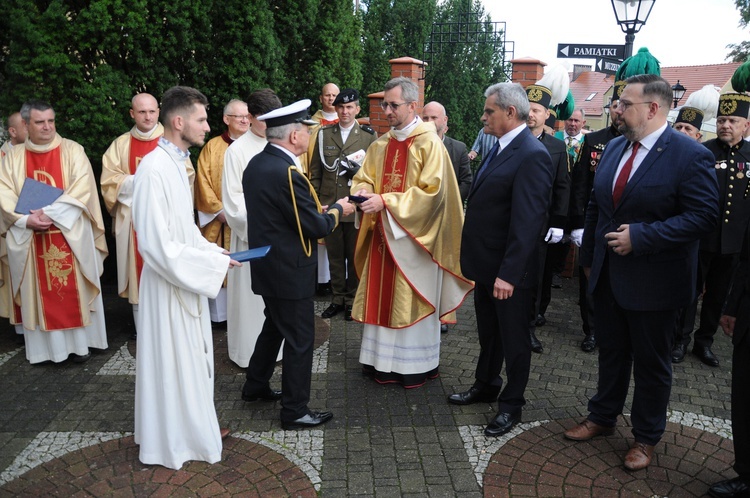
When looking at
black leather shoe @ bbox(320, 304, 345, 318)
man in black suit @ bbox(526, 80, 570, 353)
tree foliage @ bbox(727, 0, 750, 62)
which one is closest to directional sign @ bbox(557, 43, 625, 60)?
man in black suit @ bbox(526, 80, 570, 353)

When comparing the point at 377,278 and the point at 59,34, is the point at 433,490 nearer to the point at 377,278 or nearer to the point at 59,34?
the point at 377,278

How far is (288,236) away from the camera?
157 inches

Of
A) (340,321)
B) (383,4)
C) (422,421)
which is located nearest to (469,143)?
(383,4)

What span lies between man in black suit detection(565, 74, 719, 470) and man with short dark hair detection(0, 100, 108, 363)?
413 centimetres

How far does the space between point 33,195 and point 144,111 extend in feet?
3.77

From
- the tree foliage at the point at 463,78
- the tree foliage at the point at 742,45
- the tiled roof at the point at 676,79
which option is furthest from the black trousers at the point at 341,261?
the tree foliage at the point at 742,45

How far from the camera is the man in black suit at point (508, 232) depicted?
12.7 feet

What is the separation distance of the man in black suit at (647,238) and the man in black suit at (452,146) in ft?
8.71

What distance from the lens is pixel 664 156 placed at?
11.4 feet

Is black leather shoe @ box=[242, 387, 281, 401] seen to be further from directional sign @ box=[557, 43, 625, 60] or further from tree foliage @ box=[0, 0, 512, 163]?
directional sign @ box=[557, 43, 625, 60]

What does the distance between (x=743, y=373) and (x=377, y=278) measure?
2.54 metres

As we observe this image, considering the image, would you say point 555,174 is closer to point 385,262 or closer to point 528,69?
point 385,262

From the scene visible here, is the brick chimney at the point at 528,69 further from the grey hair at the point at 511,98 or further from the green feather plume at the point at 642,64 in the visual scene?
the grey hair at the point at 511,98

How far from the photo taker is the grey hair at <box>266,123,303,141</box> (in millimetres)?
3936
